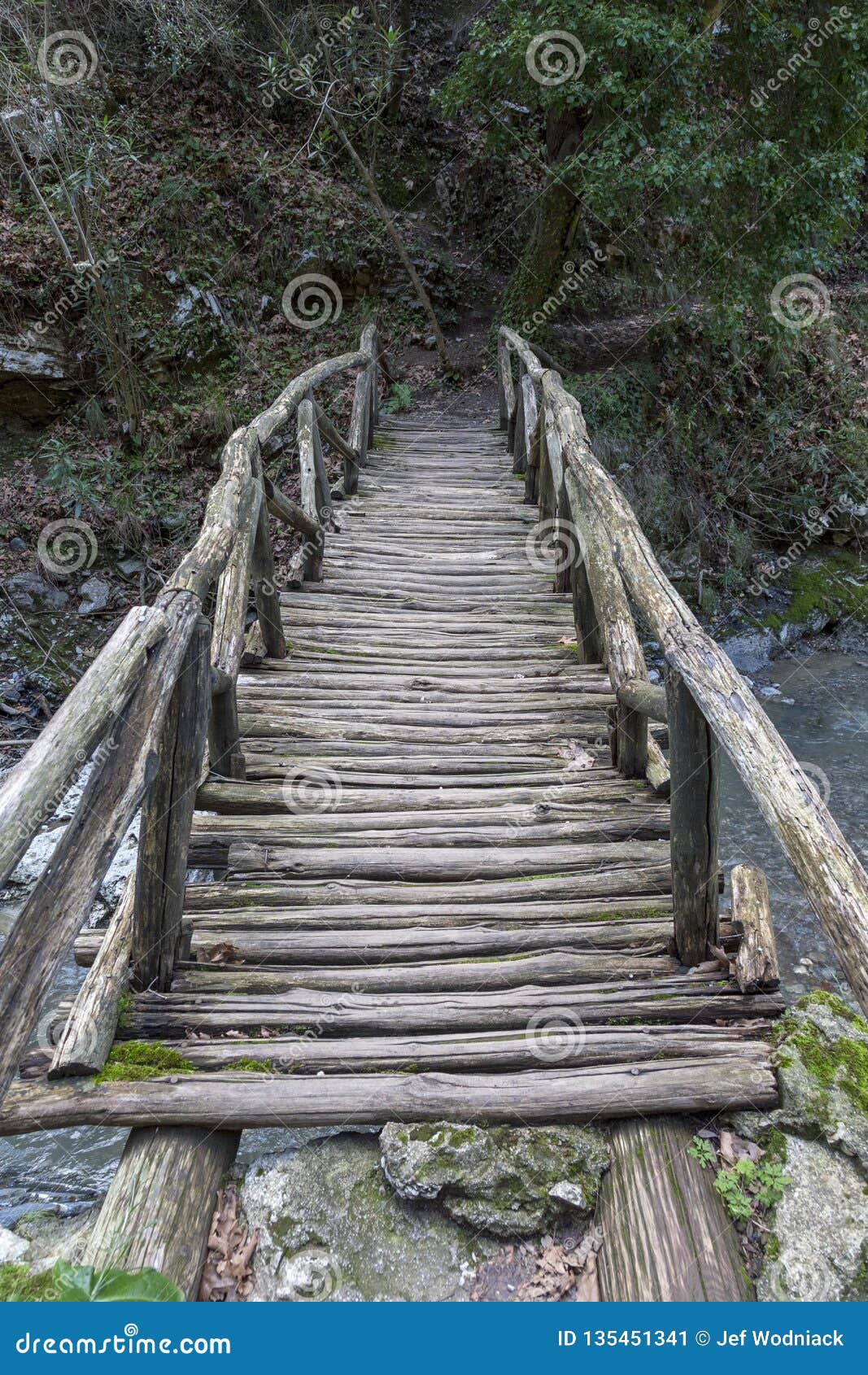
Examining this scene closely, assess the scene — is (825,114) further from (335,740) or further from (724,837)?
(335,740)

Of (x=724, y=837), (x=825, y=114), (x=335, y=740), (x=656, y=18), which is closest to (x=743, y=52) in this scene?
(x=825, y=114)

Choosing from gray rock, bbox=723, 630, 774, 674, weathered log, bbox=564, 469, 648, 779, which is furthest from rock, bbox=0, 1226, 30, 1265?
gray rock, bbox=723, 630, 774, 674

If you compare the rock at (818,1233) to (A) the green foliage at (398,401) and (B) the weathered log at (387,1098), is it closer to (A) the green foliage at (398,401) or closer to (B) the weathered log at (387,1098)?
(B) the weathered log at (387,1098)

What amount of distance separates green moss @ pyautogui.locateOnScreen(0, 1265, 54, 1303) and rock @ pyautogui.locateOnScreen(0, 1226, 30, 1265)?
2cm

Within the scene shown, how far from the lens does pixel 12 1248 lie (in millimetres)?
1786

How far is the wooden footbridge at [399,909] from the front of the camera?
1.74 meters

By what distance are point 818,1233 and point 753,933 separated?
768 mm

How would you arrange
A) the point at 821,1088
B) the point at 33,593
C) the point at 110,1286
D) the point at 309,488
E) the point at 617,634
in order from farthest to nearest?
1. the point at 33,593
2. the point at 309,488
3. the point at 617,634
4. the point at 821,1088
5. the point at 110,1286

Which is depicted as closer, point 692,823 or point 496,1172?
point 496,1172

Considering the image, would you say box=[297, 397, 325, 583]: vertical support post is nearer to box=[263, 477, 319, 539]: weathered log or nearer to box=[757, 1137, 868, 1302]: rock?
box=[263, 477, 319, 539]: weathered log

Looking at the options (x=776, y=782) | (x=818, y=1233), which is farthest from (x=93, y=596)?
(x=818, y=1233)

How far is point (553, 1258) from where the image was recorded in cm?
175

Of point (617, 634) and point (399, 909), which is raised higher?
point (617, 634)

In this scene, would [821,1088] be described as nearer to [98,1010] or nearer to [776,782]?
[776,782]
